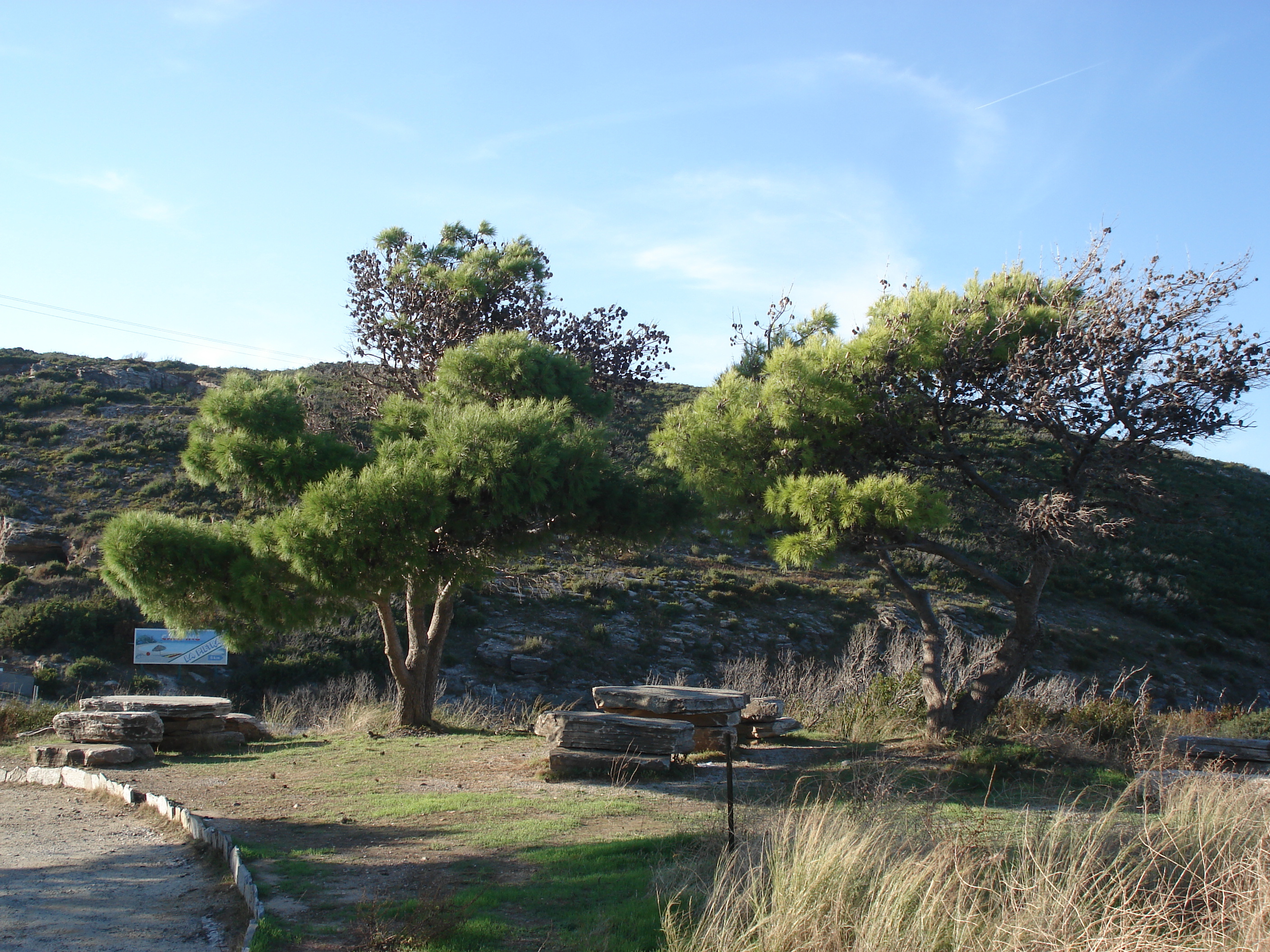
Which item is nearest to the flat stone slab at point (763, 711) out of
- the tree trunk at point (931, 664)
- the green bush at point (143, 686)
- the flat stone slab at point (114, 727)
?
the tree trunk at point (931, 664)

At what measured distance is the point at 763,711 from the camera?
12680 millimetres

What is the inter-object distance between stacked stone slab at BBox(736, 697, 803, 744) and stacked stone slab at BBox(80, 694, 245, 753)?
6814 millimetres

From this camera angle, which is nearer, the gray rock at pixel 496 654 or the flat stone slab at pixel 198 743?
the flat stone slab at pixel 198 743

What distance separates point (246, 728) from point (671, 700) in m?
6.41

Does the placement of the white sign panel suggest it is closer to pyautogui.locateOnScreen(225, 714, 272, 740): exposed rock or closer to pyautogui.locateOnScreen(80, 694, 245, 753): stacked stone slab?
pyautogui.locateOnScreen(225, 714, 272, 740): exposed rock

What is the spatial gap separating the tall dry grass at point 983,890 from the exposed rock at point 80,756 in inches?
345

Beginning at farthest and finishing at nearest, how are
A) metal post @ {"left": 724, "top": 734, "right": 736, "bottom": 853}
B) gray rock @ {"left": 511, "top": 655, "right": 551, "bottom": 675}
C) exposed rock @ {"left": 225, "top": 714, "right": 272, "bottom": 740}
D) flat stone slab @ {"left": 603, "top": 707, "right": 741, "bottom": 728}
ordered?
gray rock @ {"left": 511, "top": 655, "right": 551, "bottom": 675}
exposed rock @ {"left": 225, "top": 714, "right": 272, "bottom": 740}
flat stone slab @ {"left": 603, "top": 707, "right": 741, "bottom": 728}
metal post @ {"left": 724, "top": 734, "right": 736, "bottom": 853}

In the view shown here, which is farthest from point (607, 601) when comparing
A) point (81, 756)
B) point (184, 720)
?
point (81, 756)

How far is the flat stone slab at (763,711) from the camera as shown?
41.4 ft

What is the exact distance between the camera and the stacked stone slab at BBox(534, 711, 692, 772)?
32.6 ft

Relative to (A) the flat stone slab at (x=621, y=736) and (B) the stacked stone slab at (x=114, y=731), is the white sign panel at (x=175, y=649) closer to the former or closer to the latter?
(B) the stacked stone slab at (x=114, y=731)

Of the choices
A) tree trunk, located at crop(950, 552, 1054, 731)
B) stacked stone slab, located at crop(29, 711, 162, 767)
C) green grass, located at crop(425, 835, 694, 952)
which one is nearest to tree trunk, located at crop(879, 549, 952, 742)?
tree trunk, located at crop(950, 552, 1054, 731)

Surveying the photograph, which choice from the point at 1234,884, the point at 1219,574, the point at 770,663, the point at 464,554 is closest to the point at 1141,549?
the point at 1219,574

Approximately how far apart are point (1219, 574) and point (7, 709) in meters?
34.8
